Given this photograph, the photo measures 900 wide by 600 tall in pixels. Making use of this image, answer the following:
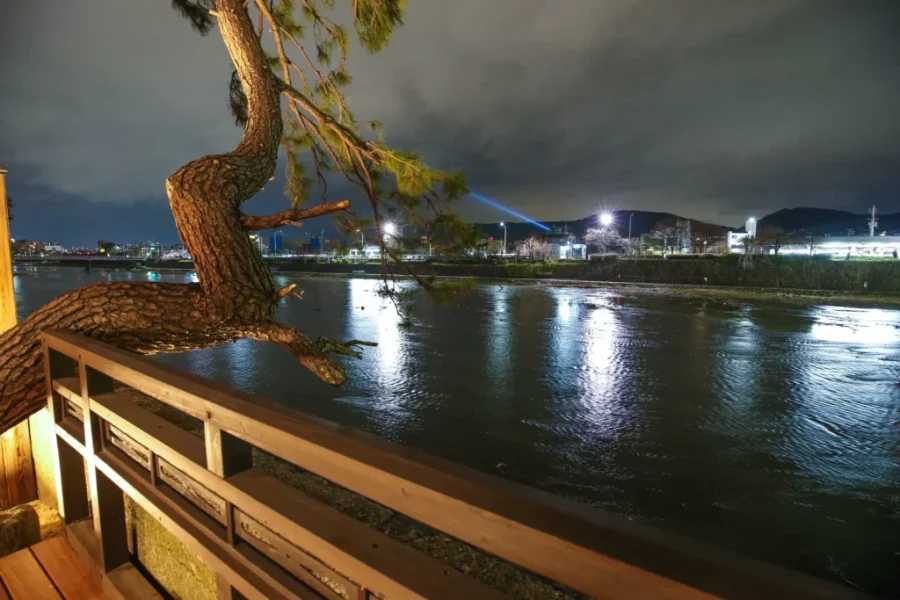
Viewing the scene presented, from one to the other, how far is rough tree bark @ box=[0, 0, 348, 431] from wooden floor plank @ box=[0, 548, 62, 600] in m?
0.75

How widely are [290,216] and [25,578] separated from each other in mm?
2210

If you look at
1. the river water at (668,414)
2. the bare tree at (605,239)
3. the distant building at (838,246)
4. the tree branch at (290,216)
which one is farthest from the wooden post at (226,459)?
the bare tree at (605,239)

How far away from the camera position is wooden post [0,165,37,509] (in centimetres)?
292

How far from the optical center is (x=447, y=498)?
33.0 inches

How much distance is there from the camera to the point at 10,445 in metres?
2.95

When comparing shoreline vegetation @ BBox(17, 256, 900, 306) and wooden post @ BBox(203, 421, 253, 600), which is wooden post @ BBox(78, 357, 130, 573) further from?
shoreline vegetation @ BBox(17, 256, 900, 306)

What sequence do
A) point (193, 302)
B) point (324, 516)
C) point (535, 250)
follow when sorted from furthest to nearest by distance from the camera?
1. point (535, 250)
2. point (193, 302)
3. point (324, 516)

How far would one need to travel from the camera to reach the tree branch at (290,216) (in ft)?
9.73

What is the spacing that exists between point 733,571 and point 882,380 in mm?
10225

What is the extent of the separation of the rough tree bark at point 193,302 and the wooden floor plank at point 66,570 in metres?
0.76

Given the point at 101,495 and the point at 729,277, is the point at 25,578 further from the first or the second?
the point at 729,277

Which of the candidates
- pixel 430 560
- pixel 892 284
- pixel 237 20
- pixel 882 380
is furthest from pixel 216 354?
pixel 892 284

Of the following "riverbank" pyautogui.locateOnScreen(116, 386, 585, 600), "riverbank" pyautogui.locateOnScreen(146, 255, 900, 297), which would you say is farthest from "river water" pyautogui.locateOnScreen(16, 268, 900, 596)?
"riverbank" pyautogui.locateOnScreen(146, 255, 900, 297)

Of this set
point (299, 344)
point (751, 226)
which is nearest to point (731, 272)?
point (751, 226)
